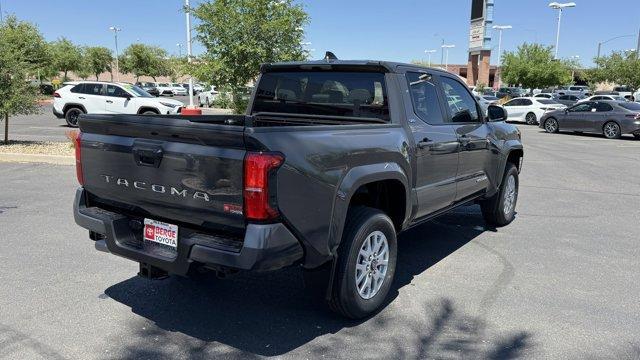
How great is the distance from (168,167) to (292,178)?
786 mm

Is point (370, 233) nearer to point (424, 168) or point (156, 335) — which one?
point (424, 168)

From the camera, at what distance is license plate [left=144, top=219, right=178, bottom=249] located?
11.2ft

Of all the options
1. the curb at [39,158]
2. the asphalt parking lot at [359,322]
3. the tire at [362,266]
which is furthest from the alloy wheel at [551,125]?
the tire at [362,266]

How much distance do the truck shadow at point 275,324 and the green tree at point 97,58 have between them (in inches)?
2693

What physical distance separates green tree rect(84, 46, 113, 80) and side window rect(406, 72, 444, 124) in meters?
68.4

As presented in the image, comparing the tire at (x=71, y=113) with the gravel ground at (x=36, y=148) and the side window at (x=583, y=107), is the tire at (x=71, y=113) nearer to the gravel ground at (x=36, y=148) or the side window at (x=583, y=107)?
the gravel ground at (x=36, y=148)

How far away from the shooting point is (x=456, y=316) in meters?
4.03

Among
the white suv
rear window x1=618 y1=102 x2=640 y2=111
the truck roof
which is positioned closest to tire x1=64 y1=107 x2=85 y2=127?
the white suv

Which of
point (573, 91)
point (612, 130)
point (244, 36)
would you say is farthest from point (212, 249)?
point (573, 91)

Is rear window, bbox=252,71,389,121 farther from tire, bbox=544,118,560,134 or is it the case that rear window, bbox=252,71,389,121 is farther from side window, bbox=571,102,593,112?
tire, bbox=544,118,560,134

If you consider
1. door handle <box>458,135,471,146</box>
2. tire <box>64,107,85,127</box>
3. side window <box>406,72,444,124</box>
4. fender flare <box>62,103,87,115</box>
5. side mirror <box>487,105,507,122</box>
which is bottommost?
tire <box>64,107,85,127</box>

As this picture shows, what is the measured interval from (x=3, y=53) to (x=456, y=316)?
444 inches

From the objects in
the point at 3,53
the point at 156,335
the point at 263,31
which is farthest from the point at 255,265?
the point at 263,31

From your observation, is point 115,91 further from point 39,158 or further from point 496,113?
point 496,113
